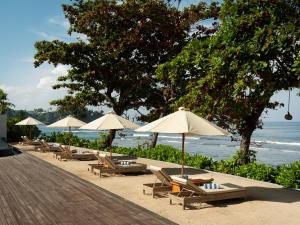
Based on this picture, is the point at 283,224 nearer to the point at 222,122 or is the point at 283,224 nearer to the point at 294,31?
the point at 294,31

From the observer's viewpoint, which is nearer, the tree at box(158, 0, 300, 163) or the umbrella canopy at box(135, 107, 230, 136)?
the umbrella canopy at box(135, 107, 230, 136)

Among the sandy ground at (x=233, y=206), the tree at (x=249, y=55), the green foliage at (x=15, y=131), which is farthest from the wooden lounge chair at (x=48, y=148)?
the tree at (x=249, y=55)

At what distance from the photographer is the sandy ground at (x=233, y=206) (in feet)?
27.7

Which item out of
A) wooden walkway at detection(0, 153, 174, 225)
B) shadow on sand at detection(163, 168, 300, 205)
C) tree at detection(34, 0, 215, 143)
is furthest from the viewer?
tree at detection(34, 0, 215, 143)

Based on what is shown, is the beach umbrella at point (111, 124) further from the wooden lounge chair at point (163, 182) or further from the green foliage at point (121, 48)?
the green foliage at point (121, 48)

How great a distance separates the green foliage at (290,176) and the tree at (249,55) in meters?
2.29

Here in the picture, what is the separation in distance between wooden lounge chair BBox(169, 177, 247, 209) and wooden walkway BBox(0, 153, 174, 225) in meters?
1.02

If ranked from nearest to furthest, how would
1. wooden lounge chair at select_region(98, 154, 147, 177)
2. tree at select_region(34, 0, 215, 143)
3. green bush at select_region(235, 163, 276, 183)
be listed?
1. green bush at select_region(235, 163, 276, 183)
2. wooden lounge chair at select_region(98, 154, 147, 177)
3. tree at select_region(34, 0, 215, 143)

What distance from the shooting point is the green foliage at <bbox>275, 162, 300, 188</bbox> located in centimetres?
1202

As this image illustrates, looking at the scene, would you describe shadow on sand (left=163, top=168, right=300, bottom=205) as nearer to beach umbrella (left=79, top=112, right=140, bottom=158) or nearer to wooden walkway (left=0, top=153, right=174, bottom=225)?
wooden walkway (left=0, top=153, right=174, bottom=225)

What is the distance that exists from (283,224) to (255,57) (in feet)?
17.9

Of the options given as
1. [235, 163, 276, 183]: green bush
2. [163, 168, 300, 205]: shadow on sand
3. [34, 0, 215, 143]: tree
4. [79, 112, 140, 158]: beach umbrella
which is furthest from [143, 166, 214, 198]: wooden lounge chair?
[34, 0, 215, 143]: tree

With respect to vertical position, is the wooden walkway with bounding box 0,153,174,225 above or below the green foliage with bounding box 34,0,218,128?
below

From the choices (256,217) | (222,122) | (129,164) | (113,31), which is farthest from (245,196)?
(113,31)
